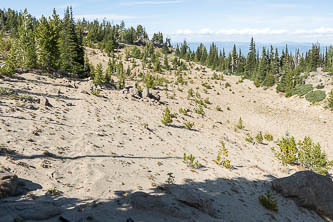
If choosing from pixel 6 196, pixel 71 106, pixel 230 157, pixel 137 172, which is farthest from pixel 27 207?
pixel 71 106

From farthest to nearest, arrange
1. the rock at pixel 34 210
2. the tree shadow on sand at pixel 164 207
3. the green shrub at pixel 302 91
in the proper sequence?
the green shrub at pixel 302 91, the tree shadow on sand at pixel 164 207, the rock at pixel 34 210

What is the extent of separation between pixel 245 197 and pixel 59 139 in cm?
1087

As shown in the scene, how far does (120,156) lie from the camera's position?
12.7m

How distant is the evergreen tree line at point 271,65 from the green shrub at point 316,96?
29.7ft

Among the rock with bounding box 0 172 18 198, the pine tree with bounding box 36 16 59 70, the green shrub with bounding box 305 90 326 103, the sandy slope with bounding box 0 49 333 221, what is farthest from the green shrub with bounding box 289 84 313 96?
the rock with bounding box 0 172 18 198

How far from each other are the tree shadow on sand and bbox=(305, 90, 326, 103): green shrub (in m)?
36.5

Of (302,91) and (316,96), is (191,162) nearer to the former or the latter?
(316,96)

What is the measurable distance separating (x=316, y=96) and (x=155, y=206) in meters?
45.4

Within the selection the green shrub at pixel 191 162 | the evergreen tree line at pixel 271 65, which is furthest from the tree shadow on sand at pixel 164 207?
the evergreen tree line at pixel 271 65

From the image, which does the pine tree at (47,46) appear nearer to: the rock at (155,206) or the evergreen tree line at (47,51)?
the evergreen tree line at (47,51)

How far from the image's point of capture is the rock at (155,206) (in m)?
7.40

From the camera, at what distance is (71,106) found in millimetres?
21156

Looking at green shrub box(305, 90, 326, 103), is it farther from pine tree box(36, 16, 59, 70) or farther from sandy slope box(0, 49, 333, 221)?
pine tree box(36, 16, 59, 70)

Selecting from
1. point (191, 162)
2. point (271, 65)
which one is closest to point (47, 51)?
point (191, 162)
